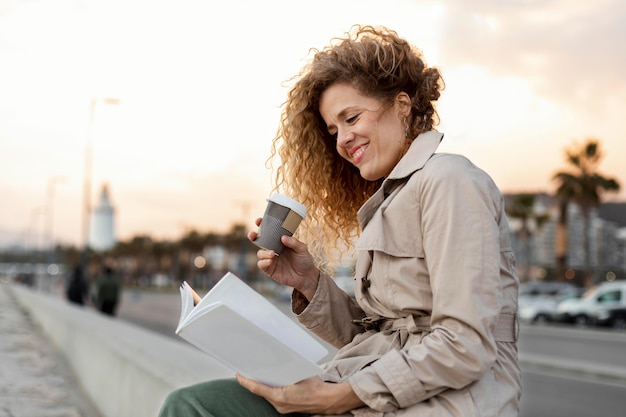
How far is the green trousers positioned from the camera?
212cm

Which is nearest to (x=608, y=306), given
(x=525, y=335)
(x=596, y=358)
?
(x=525, y=335)

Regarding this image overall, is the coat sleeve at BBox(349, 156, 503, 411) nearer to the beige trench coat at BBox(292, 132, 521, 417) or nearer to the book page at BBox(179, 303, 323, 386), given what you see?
the beige trench coat at BBox(292, 132, 521, 417)

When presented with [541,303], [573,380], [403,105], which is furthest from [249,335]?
[541,303]

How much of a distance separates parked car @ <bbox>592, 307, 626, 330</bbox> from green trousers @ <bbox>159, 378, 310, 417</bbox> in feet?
94.3

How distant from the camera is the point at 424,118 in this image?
239 cm

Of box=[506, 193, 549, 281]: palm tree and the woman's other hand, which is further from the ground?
box=[506, 193, 549, 281]: palm tree

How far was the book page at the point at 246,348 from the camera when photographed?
1953 mm

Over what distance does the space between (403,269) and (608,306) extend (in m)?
29.1

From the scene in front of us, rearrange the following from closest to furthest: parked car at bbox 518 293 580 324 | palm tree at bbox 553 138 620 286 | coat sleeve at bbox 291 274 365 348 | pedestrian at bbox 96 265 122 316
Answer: coat sleeve at bbox 291 274 365 348 < pedestrian at bbox 96 265 122 316 < parked car at bbox 518 293 580 324 < palm tree at bbox 553 138 620 286

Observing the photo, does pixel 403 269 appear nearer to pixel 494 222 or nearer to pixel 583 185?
pixel 494 222

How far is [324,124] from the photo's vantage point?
8.98 feet

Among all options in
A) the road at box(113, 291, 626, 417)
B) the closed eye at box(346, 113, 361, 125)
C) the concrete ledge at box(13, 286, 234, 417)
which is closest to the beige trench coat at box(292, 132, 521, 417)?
the closed eye at box(346, 113, 361, 125)

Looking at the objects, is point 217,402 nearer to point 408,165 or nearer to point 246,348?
point 246,348

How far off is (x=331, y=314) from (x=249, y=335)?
2.21ft
